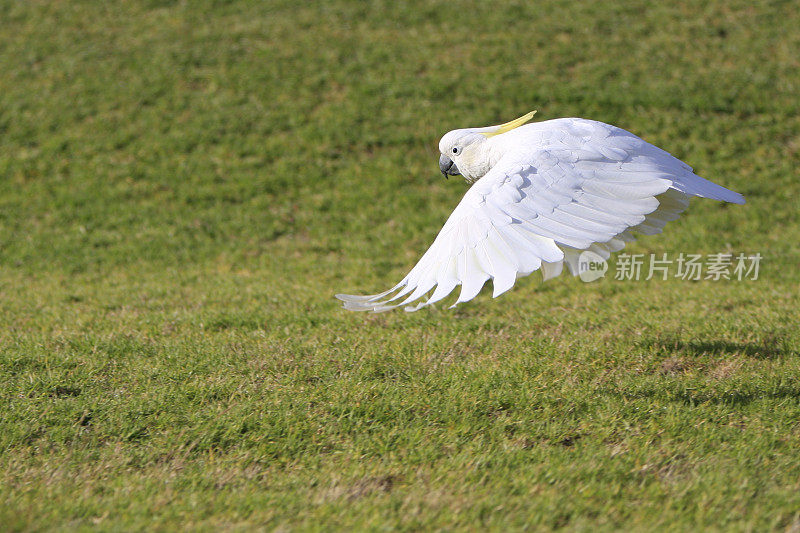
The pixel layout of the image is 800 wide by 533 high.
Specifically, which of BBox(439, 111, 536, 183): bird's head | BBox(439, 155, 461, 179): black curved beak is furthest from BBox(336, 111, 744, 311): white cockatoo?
BBox(439, 155, 461, 179): black curved beak

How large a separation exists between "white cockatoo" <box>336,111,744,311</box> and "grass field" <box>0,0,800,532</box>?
A: 0.75 m

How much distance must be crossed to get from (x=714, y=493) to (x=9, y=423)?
319 cm

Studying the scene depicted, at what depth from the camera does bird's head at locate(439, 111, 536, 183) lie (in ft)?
14.7

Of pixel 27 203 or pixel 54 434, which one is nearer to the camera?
pixel 54 434

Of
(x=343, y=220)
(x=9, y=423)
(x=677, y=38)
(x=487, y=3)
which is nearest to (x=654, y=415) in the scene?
(x=9, y=423)

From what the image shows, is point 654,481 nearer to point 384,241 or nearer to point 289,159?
point 384,241

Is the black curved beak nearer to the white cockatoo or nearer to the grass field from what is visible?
the white cockatoo

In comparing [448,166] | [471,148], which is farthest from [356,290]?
[471,148]

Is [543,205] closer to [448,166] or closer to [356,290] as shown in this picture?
[448,166]

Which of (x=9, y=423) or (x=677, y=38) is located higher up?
(x=677, y=38)

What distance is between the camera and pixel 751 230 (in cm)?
735

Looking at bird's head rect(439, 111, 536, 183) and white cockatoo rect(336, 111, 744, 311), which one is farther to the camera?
bird's head rect(439, 111, 536, 183)

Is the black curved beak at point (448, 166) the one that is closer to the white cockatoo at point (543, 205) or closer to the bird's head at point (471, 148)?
the bird's head at point (471, 148)

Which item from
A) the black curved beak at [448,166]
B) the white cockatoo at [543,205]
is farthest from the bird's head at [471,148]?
the white cockatoo at [543,205]
